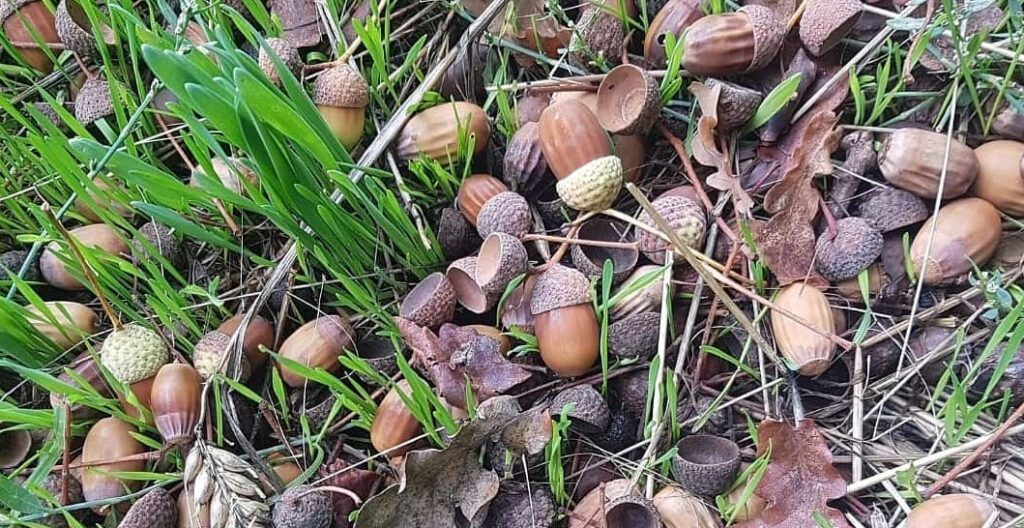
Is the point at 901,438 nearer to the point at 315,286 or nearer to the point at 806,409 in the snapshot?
the point at 806,409

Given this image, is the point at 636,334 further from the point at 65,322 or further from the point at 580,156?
the point at 65,322

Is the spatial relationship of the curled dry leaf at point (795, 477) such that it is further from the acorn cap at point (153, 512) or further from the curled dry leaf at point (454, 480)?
the acorn cap at point (153, 512)

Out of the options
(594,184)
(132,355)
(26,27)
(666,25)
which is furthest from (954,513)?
(26,27)

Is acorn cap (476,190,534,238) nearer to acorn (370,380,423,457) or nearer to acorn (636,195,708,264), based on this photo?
acorn (636,195,708,264)

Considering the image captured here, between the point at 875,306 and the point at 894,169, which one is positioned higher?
the point at 894,169

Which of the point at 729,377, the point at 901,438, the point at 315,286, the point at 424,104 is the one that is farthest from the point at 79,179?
the point at 901,438
